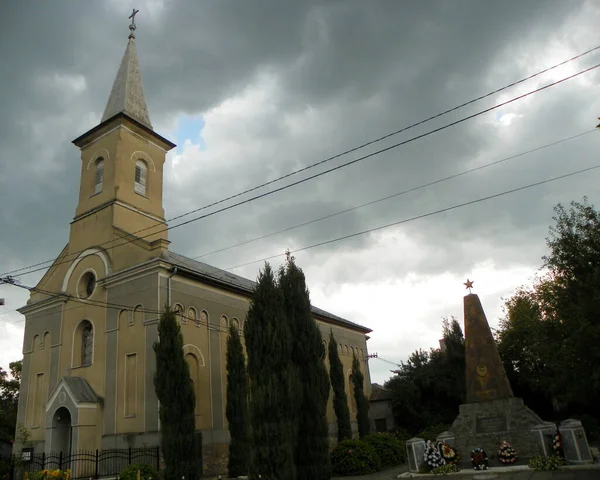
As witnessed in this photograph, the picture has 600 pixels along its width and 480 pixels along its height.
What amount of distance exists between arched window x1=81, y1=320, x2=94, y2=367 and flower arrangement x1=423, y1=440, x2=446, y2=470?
17.2 meters

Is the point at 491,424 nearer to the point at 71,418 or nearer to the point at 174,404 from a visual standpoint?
the point at 174,404

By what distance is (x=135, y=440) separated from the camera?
69.3ft

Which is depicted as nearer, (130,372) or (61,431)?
(130,372)

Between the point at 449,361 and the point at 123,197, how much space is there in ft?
81.8

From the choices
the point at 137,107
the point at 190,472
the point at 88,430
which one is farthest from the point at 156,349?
the point at 137,107

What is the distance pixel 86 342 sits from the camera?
25.8m

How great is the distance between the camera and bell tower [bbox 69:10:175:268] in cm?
2627

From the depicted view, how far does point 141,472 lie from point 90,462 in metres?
5.27

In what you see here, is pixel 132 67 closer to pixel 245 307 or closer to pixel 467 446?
pixel 245 307

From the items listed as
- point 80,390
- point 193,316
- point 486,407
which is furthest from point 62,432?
point 486,407

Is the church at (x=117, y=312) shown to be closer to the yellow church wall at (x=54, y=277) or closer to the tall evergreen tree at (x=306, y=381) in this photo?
the yellow church wall at (x=54, y=277)

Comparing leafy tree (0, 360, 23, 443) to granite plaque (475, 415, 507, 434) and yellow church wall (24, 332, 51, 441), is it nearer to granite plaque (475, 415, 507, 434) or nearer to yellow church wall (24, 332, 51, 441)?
yellow church wall (24, 332, 51, 441)

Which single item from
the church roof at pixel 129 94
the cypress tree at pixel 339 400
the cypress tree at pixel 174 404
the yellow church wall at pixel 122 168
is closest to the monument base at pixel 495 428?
the cypress tree at pixel 339 400

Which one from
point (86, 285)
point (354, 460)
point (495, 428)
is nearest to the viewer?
point (495, 428)
